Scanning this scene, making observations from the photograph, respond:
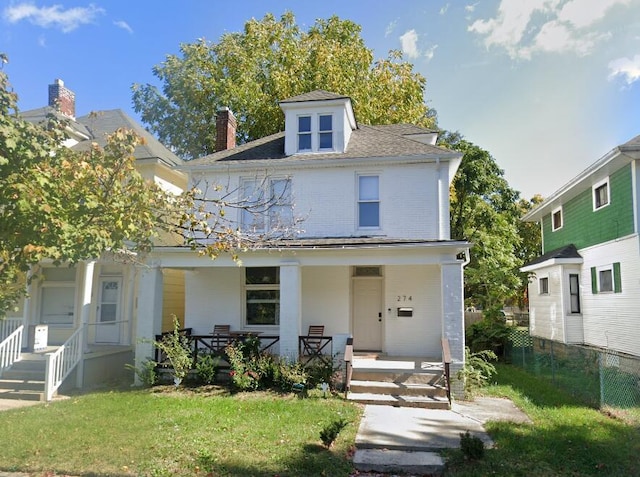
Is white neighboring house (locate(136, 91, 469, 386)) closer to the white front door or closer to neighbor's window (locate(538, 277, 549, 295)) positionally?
the white front door

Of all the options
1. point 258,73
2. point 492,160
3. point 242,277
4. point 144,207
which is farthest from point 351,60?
point 144,207

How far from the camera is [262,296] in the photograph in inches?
586

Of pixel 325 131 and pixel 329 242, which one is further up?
pixel 325 131

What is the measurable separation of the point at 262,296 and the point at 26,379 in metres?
6.61

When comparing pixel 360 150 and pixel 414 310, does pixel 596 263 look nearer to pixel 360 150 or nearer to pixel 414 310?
pixel 414 310

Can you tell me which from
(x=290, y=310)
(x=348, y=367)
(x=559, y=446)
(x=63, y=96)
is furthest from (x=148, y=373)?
(x=63, y=96)

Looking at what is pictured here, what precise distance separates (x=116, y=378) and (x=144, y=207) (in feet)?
31.9

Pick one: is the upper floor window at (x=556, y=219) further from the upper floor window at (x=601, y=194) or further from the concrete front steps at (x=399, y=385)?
the concrete front steps at (x=399, y=385)

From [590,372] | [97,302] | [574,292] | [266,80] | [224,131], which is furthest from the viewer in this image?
[266,80]

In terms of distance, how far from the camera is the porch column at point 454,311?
11.5m

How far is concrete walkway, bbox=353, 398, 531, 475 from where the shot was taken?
6.86 meters

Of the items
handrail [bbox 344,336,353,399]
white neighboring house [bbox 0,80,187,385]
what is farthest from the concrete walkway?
white neighboring house [bbox 0,80,187,385]

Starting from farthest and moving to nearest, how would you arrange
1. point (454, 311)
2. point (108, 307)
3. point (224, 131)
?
point (224, 131) < point (108, 307) < point (454, 311)

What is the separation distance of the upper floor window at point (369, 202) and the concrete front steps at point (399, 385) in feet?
A: 13.5
